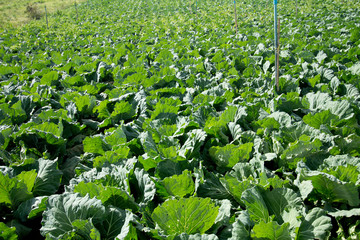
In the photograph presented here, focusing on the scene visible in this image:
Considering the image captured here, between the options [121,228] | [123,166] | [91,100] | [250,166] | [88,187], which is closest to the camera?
[121,228]

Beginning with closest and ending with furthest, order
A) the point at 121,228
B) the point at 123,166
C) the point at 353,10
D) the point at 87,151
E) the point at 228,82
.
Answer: the point at 121,228
the point at 123,166
the point at 87,151
the point at 228,82
the point at 353,10

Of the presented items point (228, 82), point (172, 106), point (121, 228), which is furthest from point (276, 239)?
point (228, 82)

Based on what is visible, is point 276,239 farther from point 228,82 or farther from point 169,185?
point 228,82

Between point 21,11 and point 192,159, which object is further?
point 21,11

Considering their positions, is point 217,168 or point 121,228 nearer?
point 121,228

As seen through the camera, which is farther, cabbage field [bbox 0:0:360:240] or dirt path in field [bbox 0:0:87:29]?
dirt path in field [bbox 0:0:87:29]

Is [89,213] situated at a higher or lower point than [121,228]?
higher

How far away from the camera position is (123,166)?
263cm

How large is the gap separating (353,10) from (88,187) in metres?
13.0

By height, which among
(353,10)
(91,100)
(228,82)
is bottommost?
(353,10)

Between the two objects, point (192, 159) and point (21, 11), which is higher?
point (21, 11)

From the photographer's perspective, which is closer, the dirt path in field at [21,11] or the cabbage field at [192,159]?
the cabbage field at [192,159]

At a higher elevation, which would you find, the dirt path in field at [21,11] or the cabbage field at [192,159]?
the dirt path in field at [21,11]

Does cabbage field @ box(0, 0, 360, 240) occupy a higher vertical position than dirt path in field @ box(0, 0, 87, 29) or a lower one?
lower
